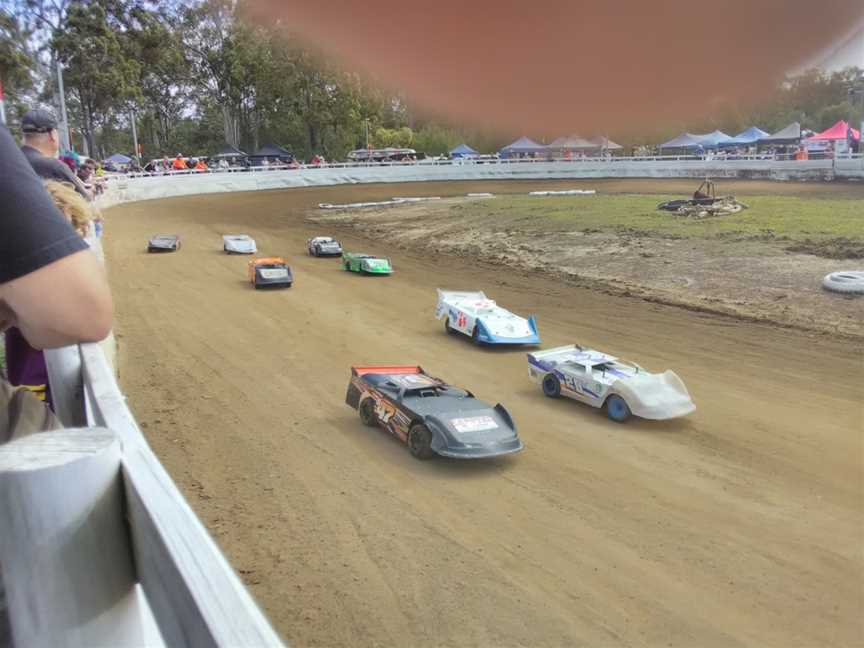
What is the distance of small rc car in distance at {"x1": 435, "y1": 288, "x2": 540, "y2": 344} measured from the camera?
13.0 meters

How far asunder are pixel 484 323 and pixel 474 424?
538cm

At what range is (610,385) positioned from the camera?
959 centimetres

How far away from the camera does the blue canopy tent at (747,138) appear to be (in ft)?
193

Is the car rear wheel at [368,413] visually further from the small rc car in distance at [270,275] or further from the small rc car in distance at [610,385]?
the small rc car in distance at [270,275]

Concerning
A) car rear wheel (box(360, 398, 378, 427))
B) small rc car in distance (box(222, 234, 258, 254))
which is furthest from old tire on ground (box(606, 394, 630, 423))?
small rc car in distance (box(222, 234, 258, 254))

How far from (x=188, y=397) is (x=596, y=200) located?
2682cm

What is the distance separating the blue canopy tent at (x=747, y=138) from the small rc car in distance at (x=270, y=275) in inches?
2067

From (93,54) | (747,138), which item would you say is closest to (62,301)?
(93,54)

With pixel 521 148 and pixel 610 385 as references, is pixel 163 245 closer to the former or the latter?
pixel 610 385

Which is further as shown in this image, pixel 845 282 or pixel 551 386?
pixel 845 282

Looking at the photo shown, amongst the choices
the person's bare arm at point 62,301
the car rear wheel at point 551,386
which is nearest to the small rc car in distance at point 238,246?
the car rear wheel at point 551,386

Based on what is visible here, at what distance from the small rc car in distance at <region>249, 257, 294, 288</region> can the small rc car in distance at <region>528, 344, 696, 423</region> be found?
8.79 meters

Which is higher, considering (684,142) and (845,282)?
(684,142)

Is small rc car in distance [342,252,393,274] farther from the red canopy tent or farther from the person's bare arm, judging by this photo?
the red canopy tent
